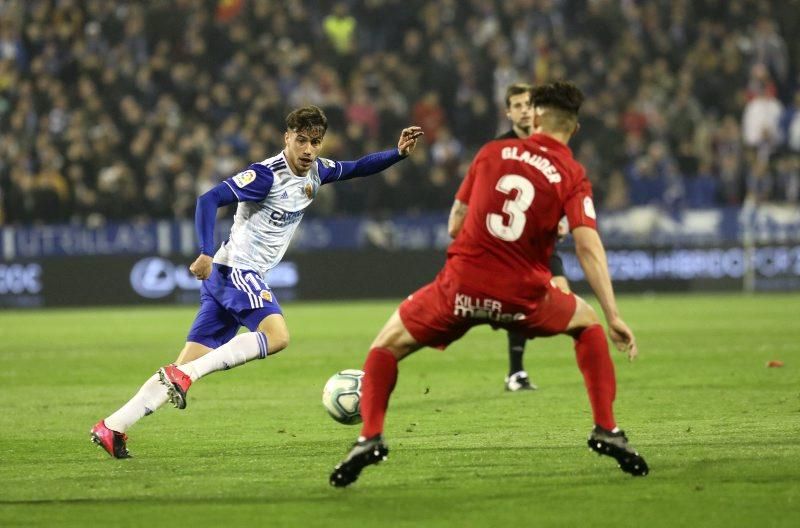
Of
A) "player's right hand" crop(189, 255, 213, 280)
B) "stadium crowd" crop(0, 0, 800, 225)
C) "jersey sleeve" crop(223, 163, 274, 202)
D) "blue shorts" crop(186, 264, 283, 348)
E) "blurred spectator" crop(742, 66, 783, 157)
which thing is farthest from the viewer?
"blurred spectator" crop(742, 66, 783, 157)

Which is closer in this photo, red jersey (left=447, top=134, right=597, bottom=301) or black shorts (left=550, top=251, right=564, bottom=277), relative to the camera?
red jersey (left=447, top=134, right=597, bottom=301)

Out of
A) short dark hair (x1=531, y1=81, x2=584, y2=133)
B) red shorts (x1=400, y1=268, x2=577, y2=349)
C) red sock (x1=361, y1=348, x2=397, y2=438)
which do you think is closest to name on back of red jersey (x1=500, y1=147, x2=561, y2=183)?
short dark hair (x1=531, y1=81, x2=584, y2=133)

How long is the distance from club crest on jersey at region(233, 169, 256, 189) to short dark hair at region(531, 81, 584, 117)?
2.32m

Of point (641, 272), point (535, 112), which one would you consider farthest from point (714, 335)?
point (535, 112)

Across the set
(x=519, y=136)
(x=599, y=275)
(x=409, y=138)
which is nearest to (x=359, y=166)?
(x=409, y=138)

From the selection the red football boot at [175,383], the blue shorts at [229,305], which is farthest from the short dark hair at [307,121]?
the red football boot at [175,383]

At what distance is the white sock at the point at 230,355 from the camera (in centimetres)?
805

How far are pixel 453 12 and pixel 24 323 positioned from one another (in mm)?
11476

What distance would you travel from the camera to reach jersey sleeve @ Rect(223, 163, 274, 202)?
8320mm

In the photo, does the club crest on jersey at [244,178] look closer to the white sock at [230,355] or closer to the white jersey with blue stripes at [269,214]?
the white jersey with blue stripes at [269,214]

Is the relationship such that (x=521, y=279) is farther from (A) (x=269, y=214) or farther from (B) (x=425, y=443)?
(A) (x=269, y=214)

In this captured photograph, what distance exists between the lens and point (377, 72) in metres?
26.9

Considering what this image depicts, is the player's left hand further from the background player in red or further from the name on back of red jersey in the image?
the name on back of red jersey

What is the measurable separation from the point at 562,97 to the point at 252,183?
8.04 ft
